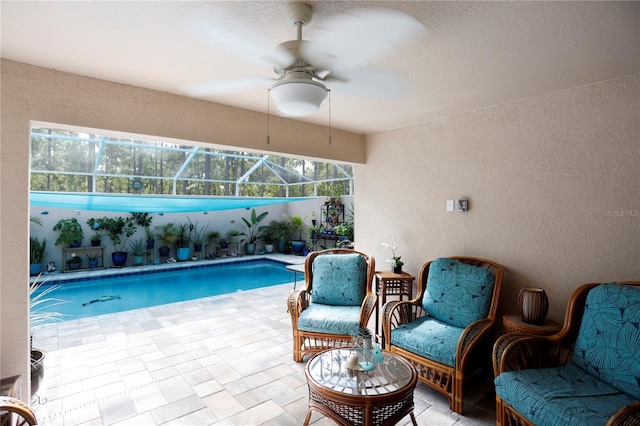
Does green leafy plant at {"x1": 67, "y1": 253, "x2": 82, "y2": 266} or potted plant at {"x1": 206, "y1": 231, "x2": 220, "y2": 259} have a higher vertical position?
potted plant at {"x1": 206, "y1": 231, "x2": 220, "y2": 259}

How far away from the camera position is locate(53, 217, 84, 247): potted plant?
31.5 feet

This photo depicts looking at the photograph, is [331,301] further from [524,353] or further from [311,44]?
[311,44]

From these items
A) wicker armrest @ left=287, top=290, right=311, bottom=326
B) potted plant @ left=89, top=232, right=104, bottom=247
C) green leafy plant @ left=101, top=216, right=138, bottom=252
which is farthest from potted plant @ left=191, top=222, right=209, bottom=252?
wicker armrest @ left=287, top=290, right=311, bottom=326

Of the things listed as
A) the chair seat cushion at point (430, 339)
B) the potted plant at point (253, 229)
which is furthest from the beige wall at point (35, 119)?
the potted plant at point (253, 229)

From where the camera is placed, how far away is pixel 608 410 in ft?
6.57

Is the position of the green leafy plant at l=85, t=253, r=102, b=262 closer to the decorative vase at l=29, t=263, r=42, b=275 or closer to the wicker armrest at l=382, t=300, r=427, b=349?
the decorative vase at l=29, t=263, r=42, b=275

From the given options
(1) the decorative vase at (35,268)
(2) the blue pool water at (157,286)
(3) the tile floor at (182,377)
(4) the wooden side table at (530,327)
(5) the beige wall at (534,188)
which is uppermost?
(5) the beige wall at (534,188)

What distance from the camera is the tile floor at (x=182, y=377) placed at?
2875mm

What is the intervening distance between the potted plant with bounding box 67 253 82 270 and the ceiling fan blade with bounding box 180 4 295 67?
10.2 meters

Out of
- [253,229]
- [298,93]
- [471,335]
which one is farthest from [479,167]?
[253,229]

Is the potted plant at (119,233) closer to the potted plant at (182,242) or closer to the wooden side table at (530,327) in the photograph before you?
the potted plant at (182,242)

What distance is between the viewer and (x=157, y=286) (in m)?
8.76

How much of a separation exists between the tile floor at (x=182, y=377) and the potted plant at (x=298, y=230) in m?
7.41

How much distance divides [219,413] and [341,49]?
3.20 meters
